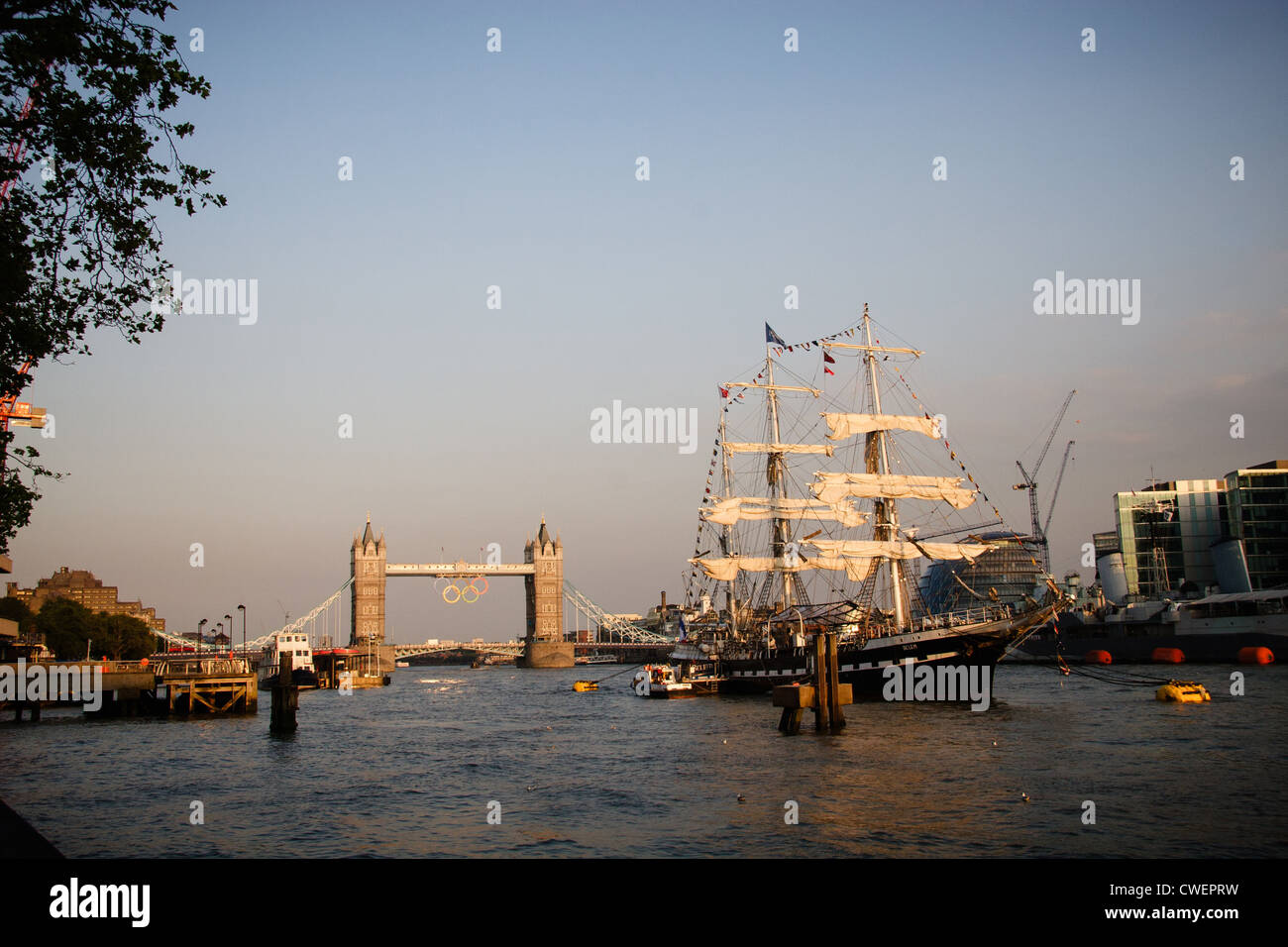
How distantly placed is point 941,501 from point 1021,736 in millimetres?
38126

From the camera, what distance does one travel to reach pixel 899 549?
2790 inches

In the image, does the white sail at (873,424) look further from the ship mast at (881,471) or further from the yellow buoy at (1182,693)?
the yellow buoy at (1182,693)

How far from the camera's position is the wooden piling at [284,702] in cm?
4753

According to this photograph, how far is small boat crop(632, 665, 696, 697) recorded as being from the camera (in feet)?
235

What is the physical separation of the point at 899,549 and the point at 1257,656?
3568 cm

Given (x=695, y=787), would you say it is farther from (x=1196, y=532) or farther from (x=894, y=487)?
(x=1196, y=532)

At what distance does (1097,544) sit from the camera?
165250 mm

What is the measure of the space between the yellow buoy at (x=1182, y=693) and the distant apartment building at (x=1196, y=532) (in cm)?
7792

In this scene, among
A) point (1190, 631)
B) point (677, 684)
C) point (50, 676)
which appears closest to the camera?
point (50, 676)

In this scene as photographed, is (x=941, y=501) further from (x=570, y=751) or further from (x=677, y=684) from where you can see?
(x=570, y=751)

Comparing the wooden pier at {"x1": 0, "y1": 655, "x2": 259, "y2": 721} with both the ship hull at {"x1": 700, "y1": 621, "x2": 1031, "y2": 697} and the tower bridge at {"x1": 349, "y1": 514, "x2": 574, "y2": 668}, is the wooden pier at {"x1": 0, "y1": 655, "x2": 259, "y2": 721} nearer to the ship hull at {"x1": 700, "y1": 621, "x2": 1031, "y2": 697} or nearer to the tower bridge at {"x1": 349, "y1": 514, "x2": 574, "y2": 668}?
the ship hull at {"x1": 700, "y1": 621, "x2": 1031, "y2": 697}

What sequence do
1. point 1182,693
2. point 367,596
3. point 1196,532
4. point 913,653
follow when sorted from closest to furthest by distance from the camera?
point 1182,693, point 913,653, point 1196,532, point 367,596

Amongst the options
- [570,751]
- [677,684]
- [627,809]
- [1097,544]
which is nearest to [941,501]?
[677,684]

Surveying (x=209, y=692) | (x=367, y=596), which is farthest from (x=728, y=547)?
(x=367, y=596)
